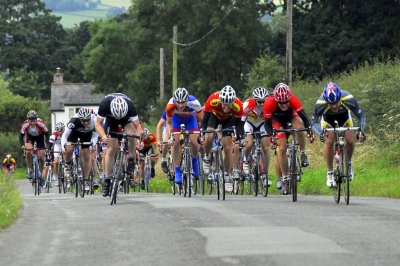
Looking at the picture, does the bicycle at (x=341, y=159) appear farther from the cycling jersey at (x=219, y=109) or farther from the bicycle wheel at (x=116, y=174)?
the cycling jersey at (x=219, y=109)

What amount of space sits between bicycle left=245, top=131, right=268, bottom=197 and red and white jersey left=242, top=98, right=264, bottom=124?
965 millimetres

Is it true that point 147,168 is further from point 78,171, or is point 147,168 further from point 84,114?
point 78,171

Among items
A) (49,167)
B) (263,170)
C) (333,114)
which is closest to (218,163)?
(263,170)

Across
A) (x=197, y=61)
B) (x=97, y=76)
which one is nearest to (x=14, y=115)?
(x=97, y=76)

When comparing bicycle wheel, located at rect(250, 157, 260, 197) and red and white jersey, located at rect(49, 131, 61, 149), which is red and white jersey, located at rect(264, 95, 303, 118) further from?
red and white jersey, located at rect(49, 131, 61, 149)

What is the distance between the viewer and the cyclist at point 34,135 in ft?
97.0

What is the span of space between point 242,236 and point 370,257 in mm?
1967

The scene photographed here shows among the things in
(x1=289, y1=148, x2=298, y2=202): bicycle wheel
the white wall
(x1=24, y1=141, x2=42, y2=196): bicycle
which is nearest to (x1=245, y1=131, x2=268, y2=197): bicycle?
(x1=289, y1=148, x2=298, y2=202): bicycle wheel

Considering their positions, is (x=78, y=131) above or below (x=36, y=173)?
above

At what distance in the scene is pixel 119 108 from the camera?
19219 millimetres

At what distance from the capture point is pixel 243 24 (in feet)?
235

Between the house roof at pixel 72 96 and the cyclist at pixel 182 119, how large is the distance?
348ft

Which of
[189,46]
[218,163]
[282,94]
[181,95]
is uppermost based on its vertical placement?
[189,46]

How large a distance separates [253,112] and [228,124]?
5.68 ft
